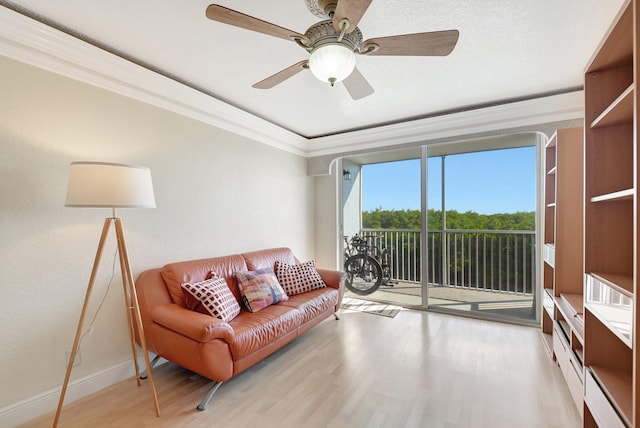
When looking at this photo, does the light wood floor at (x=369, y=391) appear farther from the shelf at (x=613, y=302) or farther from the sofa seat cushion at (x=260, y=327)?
the shelf at (x=613, y=302)

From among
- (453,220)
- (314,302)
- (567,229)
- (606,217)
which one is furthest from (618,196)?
(453,220)

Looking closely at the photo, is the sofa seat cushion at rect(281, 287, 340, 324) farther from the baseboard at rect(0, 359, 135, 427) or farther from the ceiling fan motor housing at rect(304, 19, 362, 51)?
the ceiling fan motor housing at rect(304, 19, 362, 51)

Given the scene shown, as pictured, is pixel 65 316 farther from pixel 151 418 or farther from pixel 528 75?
pixel 528 75

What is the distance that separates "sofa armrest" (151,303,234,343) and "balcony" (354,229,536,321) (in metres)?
2.83

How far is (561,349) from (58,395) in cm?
369

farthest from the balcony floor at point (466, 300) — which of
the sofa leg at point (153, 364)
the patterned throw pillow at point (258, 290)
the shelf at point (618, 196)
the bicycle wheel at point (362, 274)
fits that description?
the sofa leg at point (153, 364)

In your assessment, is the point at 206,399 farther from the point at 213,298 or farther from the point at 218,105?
the point at 218,105

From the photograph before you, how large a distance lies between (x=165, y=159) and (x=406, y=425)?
282 centimetres

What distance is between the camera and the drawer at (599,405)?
3.93ft

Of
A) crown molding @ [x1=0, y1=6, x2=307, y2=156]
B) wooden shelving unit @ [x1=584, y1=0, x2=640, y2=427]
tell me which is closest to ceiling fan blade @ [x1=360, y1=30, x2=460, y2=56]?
wooden shelving unit @ [x1=584, y1=0, x2=640, y2=427]

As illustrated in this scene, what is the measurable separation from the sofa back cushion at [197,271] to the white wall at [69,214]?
0.20m

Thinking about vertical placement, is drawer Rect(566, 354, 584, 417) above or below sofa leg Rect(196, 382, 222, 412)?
above

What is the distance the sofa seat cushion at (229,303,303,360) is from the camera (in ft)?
6.60

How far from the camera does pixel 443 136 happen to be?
356 centimetres
